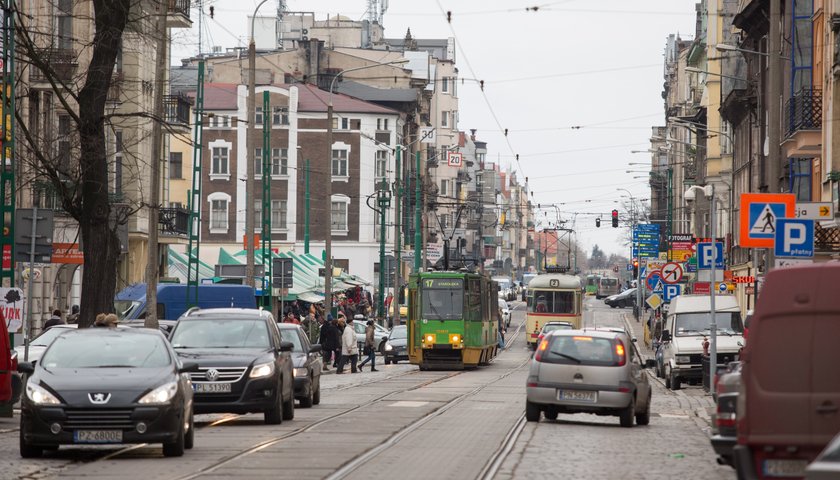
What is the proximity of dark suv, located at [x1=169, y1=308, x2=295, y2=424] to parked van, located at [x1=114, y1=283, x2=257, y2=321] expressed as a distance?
68.7 ft

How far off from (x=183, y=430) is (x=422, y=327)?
31.2 metres

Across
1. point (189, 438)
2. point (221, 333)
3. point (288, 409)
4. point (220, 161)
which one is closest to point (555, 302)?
point (220, 161)

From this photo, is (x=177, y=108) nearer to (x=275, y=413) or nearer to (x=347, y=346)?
(x=347, y=346)

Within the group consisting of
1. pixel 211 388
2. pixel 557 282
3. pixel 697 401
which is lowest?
pixel 697 401

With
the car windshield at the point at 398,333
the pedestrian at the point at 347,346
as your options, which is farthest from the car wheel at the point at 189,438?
the car windshield at the point at 398,333

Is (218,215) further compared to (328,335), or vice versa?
(218,215)

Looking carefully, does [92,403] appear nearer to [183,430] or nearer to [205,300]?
[183,430]

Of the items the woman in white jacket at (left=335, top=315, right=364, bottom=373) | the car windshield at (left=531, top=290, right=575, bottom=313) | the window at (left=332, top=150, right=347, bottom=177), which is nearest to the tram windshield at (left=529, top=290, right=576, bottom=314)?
the car windshield at (left=531, top=290, right=575, bottom=313)

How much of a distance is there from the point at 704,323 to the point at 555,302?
2953 centimetres

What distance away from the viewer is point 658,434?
75.3ft

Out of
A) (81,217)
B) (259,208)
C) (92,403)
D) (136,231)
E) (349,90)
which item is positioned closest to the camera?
(92,403)

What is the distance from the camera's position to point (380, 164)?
98.2 meters

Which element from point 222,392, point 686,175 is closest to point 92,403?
point 222,392

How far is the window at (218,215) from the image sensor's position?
9606cm
